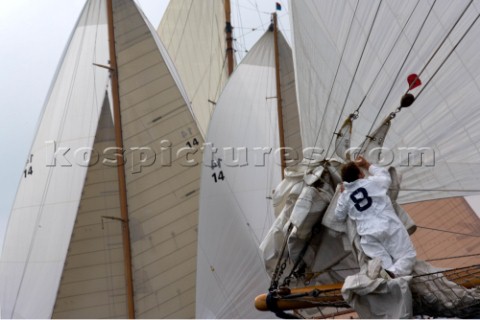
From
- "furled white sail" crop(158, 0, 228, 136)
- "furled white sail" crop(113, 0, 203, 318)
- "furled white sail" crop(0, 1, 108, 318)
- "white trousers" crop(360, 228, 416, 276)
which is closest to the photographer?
"white trousers" crop(360, 228, 416, 276)

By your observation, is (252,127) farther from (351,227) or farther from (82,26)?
(351,227)

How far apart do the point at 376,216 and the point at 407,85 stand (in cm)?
133

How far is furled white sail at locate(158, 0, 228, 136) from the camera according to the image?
20.1 meters

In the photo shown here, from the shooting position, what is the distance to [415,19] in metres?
8.29

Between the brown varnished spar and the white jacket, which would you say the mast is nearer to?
the brown varnished spar

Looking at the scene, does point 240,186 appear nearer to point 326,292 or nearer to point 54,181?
point 54,181

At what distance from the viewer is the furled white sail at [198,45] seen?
2009cm

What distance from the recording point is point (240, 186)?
1530 centimetres

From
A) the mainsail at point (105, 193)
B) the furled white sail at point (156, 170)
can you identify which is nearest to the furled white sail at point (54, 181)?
the mainsail at point (105, 193)

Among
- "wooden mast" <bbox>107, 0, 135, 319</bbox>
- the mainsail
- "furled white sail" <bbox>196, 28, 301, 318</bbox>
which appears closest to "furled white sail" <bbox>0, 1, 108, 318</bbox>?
the mainsail

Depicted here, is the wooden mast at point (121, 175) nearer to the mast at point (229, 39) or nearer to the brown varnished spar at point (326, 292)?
the mast at point (229, 39)

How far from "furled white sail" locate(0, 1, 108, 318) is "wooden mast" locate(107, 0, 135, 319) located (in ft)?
0.53

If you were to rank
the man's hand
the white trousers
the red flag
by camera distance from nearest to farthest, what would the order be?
the white trousers, the man's hand, the red flag

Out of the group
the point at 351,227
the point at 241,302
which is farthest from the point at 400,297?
the point at 241,302
